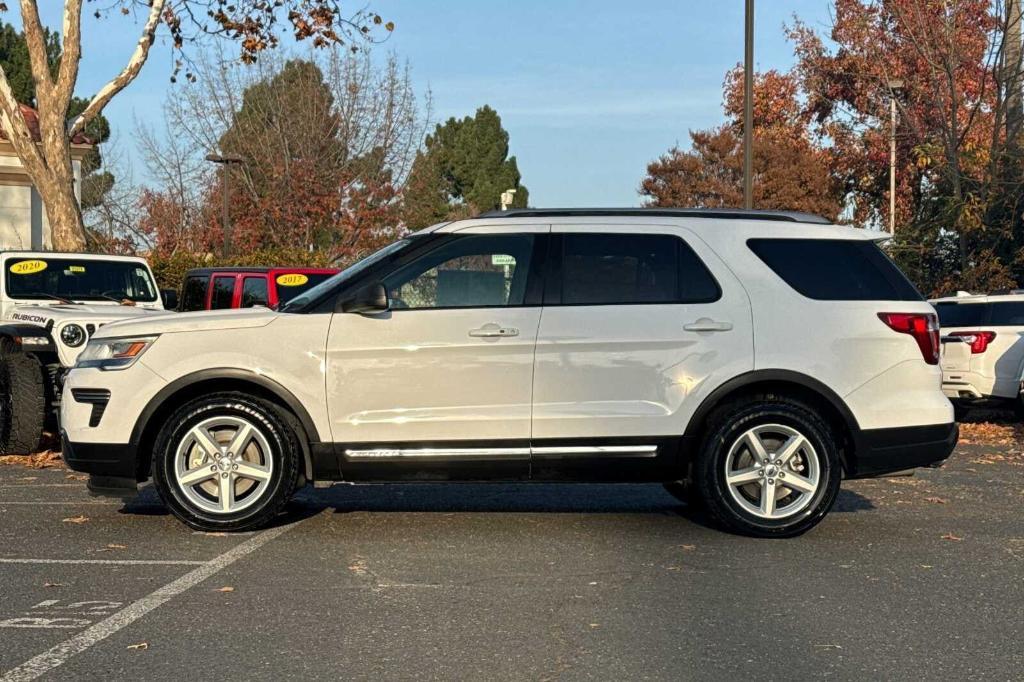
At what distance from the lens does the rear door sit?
721cm

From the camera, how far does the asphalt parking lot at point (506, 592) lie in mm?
4902

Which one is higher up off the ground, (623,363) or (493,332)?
(493,332)

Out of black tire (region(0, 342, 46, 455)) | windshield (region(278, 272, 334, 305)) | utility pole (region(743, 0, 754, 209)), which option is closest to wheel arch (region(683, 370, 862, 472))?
black tire (region(0, 342, 46, 455))

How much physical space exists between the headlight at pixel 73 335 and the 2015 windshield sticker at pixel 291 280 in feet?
15.4

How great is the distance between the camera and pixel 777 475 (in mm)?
7344

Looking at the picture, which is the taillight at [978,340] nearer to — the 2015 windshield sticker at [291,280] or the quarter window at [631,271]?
the 2015 windshield sticker at [291,280]

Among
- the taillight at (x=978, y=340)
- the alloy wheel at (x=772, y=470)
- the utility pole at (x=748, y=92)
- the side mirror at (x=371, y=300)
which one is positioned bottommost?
the alloy wheel at (x=772, y=470)

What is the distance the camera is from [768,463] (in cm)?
734

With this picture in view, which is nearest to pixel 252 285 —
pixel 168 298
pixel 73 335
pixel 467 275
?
pixel 168 298

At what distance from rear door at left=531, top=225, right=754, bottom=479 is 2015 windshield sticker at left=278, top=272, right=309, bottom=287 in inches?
343

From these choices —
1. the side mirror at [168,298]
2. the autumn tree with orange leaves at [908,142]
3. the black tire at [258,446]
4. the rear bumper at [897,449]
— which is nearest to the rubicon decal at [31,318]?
the side mirror at [168,298]

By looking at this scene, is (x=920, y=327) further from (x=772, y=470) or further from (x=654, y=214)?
(x=654, y=214)

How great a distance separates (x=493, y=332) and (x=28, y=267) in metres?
7.13

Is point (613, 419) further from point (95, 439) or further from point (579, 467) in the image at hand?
point (95, 439)
